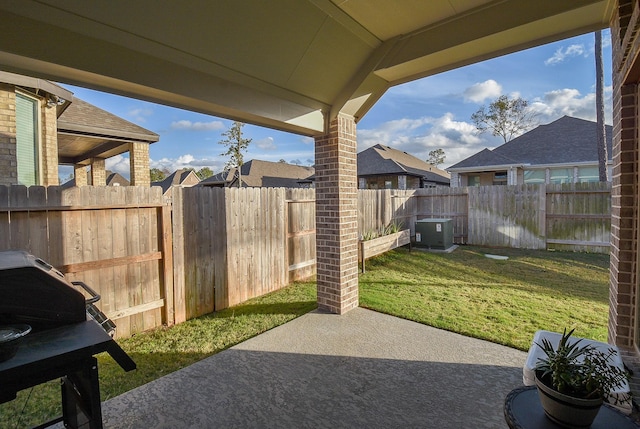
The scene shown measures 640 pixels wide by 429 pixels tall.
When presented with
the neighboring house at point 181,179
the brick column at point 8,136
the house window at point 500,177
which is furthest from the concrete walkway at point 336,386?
the neighboring house at point 181,179

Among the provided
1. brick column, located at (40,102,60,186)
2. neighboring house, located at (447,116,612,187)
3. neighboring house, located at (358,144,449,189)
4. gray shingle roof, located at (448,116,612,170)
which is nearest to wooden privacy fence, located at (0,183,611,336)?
brick column, located at (40,102,60,186)

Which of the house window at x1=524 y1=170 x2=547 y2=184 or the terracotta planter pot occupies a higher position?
the house window at x1=524 y1=170 x2=547 y2=184

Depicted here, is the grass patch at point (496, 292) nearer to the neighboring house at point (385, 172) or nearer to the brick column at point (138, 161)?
the brick column at point (138, 161)

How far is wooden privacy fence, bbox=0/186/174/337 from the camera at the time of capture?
10.5ft

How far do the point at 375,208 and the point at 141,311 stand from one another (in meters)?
6.65

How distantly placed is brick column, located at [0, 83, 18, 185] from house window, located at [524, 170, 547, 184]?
18.3 meters

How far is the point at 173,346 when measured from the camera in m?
3.77

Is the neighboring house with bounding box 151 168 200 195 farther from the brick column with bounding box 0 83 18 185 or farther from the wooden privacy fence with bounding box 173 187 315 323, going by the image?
the wooden privacy fence with bounding box 173 187 315 323

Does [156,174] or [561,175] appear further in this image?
[156,174]

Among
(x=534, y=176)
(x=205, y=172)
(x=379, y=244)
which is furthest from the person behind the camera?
(x=205, y=172)

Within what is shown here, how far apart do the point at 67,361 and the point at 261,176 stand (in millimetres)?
25682

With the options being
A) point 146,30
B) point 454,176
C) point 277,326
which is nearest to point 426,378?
point 277,326

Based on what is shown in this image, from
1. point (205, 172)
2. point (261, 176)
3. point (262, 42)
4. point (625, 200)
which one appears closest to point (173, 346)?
point (262, 42)

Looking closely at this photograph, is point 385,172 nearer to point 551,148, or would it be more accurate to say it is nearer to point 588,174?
point 551,148
